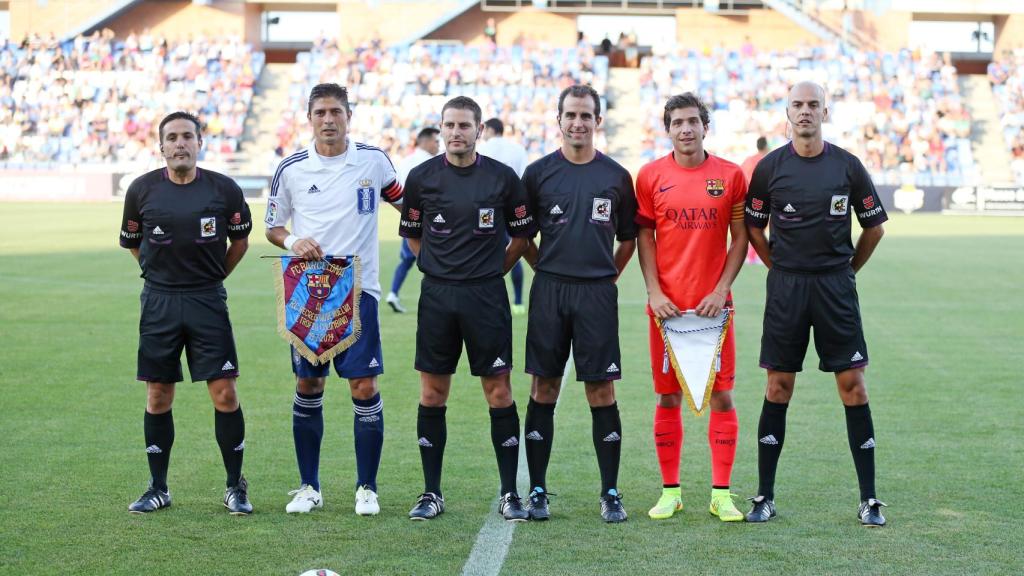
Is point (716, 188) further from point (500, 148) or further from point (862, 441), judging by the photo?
point (500, 148)

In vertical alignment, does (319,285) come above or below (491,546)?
above

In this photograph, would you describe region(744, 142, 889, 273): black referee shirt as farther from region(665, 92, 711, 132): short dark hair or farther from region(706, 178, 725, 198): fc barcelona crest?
region(665, 92, 711, 132): short dark hair

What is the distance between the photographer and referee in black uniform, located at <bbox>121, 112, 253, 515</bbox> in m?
6.11

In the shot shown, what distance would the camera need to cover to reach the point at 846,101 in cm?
4150

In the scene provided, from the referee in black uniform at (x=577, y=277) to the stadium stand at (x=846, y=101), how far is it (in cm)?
3257

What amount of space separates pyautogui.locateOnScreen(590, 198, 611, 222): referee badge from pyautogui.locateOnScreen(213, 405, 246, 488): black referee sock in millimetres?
2070

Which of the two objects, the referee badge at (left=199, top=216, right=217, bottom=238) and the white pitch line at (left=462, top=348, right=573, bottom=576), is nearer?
the white pitch line at (left=462, top=348, right=573, bottom=576)

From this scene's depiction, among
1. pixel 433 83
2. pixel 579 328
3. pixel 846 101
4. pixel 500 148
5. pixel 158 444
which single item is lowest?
pixel 158 444

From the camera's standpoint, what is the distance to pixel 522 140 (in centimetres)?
3988

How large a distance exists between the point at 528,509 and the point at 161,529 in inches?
68.1

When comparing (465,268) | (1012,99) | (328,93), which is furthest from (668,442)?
(1012,99)

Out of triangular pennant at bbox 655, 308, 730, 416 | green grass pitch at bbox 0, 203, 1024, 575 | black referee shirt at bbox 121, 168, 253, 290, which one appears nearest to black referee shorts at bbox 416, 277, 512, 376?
green grass pitch at bbox 0, 203, 1024, 575

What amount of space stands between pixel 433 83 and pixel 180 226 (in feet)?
122

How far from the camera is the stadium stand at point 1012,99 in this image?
39844 mm
